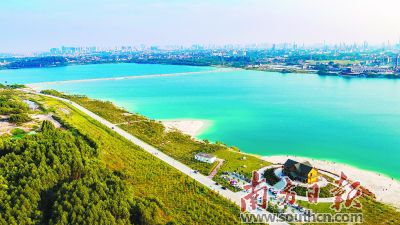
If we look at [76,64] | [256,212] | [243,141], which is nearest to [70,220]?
[256,212]

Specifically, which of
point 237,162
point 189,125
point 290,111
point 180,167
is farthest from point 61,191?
point 290,111

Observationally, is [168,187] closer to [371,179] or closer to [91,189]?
[91,189]

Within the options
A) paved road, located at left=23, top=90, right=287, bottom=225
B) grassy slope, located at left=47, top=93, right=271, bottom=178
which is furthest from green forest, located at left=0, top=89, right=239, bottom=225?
grassy slope, located at left=47, top=93, right=271, bottom=178

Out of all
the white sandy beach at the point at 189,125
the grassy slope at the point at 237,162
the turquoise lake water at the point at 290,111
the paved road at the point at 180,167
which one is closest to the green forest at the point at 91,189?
the paved road at the point at 180,167

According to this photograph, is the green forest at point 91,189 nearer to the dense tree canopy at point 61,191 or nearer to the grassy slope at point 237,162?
the dense tree canopy at point 61,191

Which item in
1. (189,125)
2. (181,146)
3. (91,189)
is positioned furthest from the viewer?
(189,125)

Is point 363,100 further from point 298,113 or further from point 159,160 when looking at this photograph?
point 159,160
